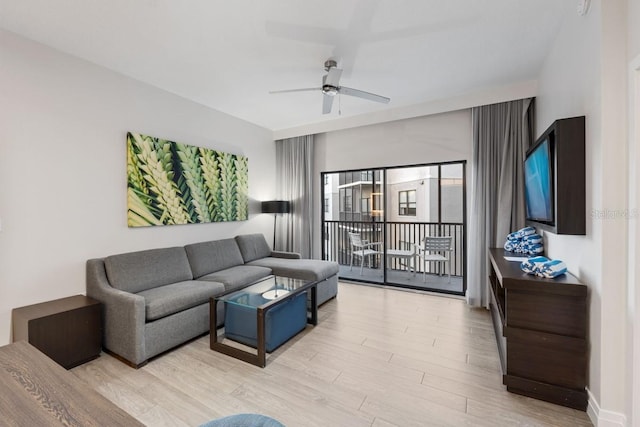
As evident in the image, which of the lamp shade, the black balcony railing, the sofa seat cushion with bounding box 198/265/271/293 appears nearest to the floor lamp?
the lamp shade

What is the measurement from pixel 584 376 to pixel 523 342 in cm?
36

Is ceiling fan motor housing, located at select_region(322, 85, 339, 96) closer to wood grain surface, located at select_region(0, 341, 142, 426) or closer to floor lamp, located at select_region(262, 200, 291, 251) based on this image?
floor lamp, located at select_region(262, 200, 291, 251)

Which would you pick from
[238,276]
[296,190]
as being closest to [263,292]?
[238,276]

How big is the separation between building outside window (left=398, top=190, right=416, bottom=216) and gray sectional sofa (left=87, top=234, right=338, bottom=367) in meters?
2.81

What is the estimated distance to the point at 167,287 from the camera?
2.91 m

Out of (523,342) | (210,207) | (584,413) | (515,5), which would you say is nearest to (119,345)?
(210,207)

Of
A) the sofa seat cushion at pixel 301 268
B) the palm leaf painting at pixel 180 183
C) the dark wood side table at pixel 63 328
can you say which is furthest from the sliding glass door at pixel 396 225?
the dark wood side table at pixel 63 328

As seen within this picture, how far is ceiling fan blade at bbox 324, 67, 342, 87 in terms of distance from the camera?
264 centimetres

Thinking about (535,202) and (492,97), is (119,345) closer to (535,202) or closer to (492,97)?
(535,202)

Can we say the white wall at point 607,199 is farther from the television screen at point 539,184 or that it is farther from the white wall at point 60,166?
the white wall at point 60,166

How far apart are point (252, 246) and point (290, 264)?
807 millimetres

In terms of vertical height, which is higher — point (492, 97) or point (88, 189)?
point (492, 97)

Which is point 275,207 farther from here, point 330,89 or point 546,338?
point 546,338

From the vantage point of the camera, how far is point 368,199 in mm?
6043
